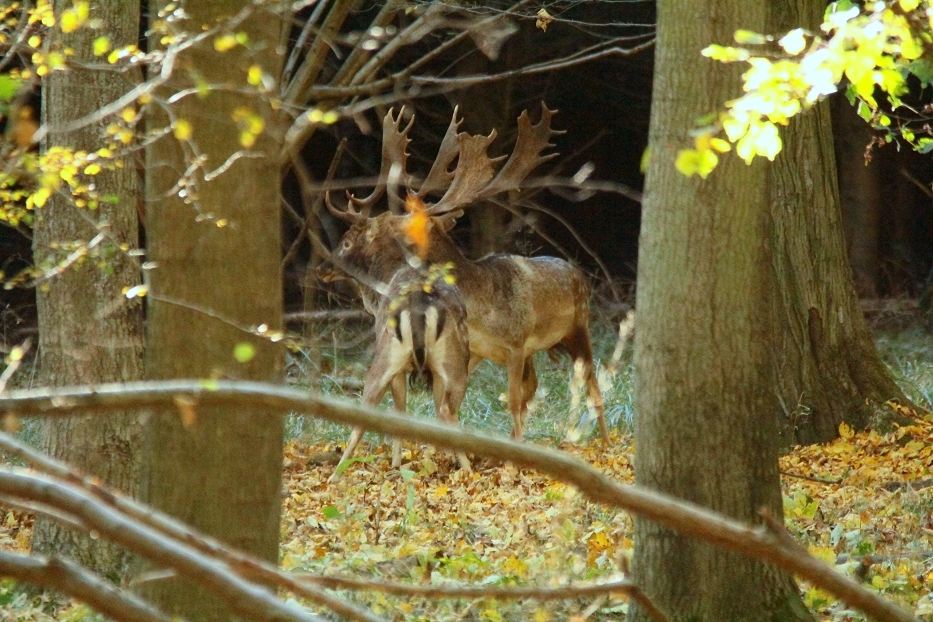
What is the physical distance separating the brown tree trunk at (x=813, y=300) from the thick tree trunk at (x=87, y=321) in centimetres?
439

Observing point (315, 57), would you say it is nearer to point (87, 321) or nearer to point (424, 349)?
point (424, 349)

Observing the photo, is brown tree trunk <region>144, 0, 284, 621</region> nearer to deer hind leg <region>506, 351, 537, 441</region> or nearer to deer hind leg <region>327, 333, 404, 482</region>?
deer hind leg <region>327, 333, 404, 482</region>

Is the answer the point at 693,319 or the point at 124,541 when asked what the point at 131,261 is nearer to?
the point at 693,319

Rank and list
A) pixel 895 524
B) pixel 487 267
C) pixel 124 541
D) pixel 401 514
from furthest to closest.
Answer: pixel 487 267
pixel 401 514
pixel 895 524
pixel 124 541

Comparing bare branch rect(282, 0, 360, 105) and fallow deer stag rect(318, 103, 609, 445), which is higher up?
bare branch rect(282, 0, 360, 105)

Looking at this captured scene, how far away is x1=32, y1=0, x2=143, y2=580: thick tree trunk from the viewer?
5.68 meters

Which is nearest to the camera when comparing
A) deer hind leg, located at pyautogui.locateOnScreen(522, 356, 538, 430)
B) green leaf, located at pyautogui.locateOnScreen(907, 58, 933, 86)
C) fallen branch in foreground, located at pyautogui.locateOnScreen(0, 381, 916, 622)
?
fallen branch in foreground, located at pyautogui.locateOnScreen(0, 381, 916, 622)

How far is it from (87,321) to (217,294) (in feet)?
7.94

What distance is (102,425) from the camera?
18.8 feet

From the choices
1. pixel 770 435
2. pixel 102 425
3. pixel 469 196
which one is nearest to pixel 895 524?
pixel 770 435

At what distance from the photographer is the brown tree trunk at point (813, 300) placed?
8305mm

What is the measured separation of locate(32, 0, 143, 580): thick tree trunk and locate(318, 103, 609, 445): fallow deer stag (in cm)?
363

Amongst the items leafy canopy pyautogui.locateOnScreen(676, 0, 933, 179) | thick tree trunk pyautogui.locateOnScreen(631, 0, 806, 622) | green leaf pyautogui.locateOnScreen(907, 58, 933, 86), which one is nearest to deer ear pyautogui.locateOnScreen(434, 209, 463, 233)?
green leaf pyautogui.locateOnScreen(907, 58, 933, 86)

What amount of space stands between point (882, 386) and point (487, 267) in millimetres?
3052
